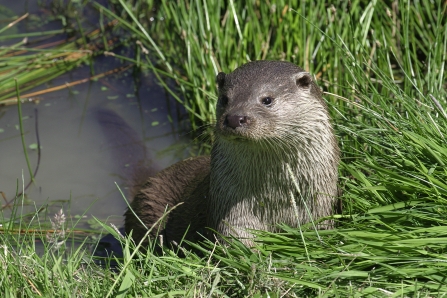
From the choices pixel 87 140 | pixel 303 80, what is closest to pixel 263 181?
pixel 303 80

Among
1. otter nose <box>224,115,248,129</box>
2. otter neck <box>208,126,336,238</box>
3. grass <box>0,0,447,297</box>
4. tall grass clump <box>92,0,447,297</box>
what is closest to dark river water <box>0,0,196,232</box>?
tall grass clump <box>92,0,447,297</box>

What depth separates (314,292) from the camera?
2.41m

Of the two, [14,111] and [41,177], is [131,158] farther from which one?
[14,111]

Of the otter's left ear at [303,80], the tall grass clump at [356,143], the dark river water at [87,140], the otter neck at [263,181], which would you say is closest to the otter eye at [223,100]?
the otter neck at [263,181]

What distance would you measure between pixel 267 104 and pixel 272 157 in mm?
212

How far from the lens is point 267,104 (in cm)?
275

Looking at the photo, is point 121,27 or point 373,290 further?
point 121,27

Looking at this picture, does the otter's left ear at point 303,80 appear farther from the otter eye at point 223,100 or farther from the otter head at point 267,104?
the otter eye at point 223,100

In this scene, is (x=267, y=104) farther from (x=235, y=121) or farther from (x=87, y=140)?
(x=87, y=140)

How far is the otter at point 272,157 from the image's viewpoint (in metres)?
2.74

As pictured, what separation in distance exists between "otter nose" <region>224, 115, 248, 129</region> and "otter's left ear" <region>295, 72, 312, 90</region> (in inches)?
14.4

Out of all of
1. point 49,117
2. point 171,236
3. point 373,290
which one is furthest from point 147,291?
point 49,117

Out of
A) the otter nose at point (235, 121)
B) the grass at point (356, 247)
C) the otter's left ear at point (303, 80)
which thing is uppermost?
the otter's left ear at point (303, 80)

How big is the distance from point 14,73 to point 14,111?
0.90 ft
